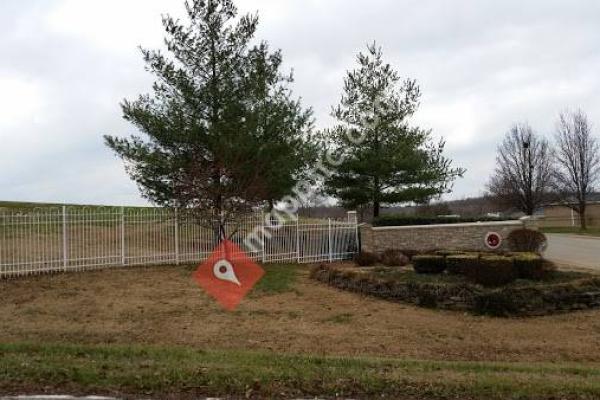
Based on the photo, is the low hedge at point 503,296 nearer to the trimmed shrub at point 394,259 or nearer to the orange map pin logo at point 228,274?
the orange map pin logo at point 228,274

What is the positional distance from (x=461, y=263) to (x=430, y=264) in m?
0.84

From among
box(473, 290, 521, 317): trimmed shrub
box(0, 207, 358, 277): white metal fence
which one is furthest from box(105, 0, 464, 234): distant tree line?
box(473, 290, 521, 317): trimmed shrub

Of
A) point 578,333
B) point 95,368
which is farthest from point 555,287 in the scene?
point 95,368

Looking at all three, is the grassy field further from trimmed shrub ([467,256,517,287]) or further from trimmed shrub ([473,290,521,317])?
trimmed shrub ([467,256,517,287])

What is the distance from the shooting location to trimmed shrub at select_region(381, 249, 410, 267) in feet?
53.5

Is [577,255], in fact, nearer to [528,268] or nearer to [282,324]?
Result: [528,268]

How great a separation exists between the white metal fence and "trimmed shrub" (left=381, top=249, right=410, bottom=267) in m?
2.80

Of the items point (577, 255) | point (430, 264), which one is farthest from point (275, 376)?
point (577, 255)

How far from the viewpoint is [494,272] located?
11.4 m

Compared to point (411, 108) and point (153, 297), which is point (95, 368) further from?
point (411, 108)

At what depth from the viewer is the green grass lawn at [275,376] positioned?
5.15 meters

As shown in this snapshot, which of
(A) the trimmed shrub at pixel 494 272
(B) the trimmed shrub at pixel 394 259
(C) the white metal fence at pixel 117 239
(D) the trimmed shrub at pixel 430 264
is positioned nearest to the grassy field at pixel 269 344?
(C) the white metal fence at pixel 117 239

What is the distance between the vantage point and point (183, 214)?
15516 mm

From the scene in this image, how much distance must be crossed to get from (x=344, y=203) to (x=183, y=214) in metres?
9.95
